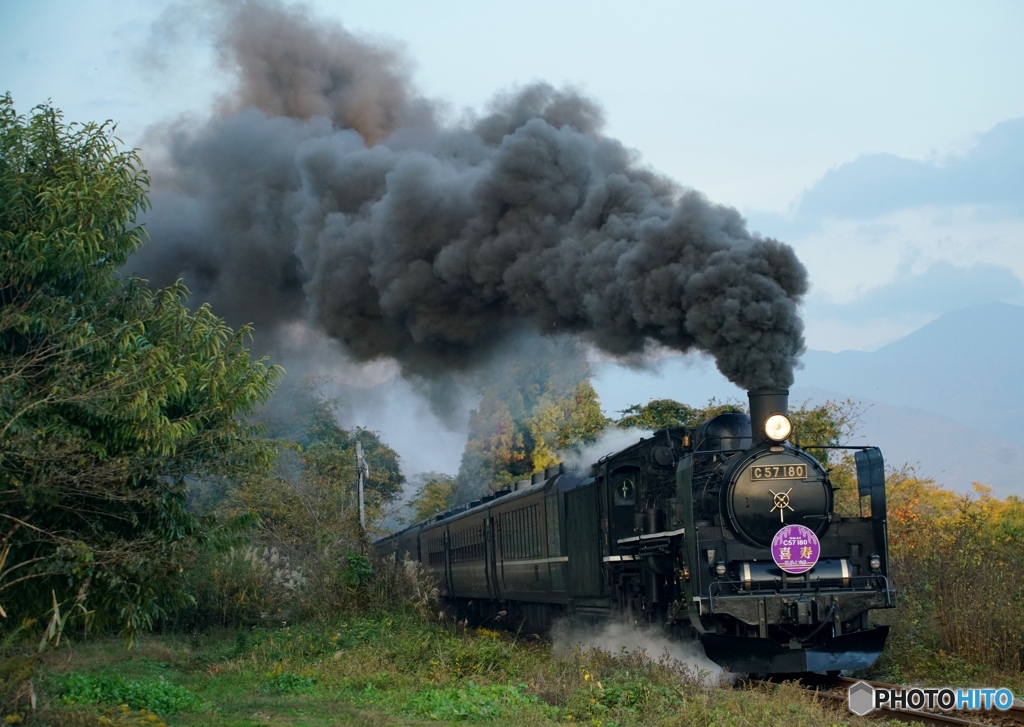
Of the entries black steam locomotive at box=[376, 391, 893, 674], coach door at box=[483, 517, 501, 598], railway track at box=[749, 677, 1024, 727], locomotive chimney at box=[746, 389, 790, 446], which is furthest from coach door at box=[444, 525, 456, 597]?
railway track at box=[749, 677, 1024, 727]

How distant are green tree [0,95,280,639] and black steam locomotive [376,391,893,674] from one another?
14.1 ft

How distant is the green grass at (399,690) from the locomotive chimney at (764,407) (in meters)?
2.40

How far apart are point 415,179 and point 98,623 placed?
27.4 feet

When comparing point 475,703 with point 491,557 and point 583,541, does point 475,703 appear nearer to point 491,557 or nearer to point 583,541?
point 583,541

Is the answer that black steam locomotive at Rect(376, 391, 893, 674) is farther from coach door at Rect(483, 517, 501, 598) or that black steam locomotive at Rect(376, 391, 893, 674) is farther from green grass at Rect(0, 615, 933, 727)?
coach door at Rect(483, 517, 501, 598)

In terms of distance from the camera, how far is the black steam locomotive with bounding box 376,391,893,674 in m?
9.60

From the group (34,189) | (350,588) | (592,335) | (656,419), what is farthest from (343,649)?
(656,419)

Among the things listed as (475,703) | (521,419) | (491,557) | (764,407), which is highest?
(521,419)

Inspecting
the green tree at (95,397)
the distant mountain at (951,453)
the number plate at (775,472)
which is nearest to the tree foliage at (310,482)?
the green tree at (95,397)

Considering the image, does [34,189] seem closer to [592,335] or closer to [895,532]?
[592,335]

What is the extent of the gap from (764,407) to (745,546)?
138 centimetres

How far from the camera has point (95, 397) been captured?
7.59 metres

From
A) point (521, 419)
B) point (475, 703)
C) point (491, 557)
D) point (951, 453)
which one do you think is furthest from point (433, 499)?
point (951, 453)

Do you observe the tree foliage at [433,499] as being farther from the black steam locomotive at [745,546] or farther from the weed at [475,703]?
the weed at [475,703]
